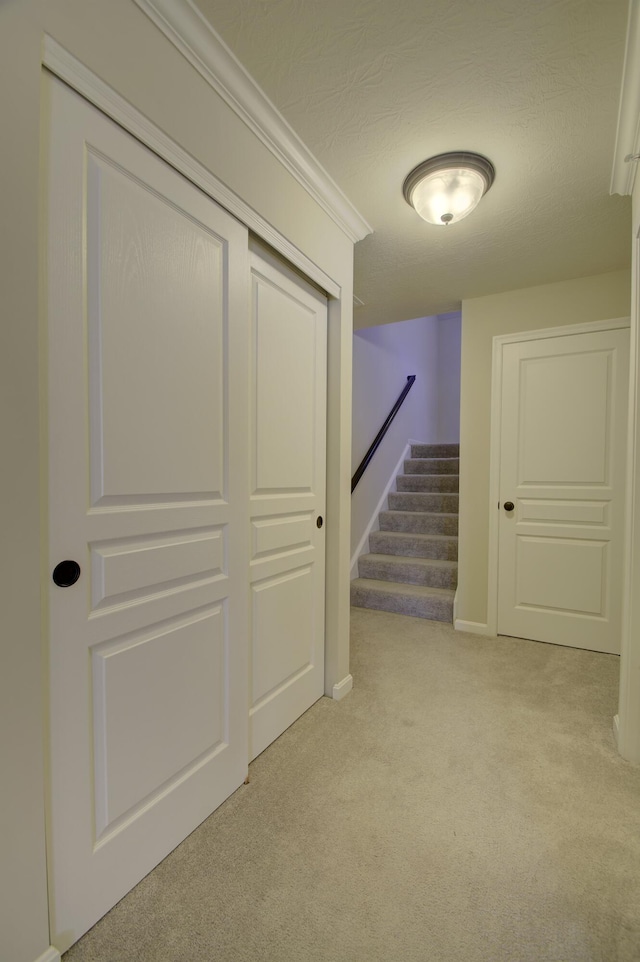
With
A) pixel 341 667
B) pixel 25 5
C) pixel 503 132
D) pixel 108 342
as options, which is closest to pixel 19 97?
pixel 25 5

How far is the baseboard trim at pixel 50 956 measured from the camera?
90 centimetres

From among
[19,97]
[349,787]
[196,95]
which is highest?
[196,95]

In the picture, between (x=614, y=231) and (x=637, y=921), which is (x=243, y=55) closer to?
(x=614, y=231)

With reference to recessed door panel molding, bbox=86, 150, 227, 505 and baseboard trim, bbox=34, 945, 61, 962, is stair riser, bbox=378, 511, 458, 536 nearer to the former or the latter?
recessed door panel molding, bbox=86, 150, 227, 505

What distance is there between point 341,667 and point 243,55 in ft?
8.01

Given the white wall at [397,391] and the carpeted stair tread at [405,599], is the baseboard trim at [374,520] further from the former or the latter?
the carpeted stair tread at [405,599]

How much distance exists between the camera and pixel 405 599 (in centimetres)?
332

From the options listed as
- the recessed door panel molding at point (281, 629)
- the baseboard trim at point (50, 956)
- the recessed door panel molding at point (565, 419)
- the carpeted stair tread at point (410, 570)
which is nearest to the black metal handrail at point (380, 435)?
the carpeted stair tread at point (410, 570)

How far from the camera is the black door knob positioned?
3.07ft

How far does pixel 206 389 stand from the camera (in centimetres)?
133

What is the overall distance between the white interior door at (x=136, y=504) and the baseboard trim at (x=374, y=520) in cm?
237

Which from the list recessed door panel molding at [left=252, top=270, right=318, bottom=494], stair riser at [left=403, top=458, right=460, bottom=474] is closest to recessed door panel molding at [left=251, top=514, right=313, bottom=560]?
recessed door panel molding at [left=252, top=270, right=318, bottom=494]

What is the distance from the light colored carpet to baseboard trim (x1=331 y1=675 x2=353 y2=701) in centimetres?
5

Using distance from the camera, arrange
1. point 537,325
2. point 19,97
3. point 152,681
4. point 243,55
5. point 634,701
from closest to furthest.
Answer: point 19,97 → point 152,681 → point 243,55 → point 634,701 → point 537,325
